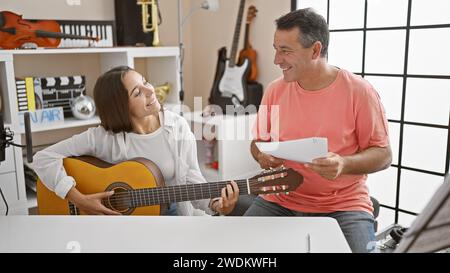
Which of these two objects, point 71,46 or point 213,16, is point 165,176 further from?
point 213,16

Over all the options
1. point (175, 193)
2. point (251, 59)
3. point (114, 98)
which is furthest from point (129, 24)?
point (175, 193)

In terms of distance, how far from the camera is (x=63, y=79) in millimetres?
2051

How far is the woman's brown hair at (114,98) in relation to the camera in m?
1.26

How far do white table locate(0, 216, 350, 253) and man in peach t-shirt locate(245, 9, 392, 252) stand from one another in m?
0.38

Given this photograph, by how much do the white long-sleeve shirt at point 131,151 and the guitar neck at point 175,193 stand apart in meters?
0.09

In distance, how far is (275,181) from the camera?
1.13 m

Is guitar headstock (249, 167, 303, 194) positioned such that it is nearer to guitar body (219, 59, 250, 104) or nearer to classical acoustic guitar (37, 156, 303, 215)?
classical acoustic guitar (37, 156, 303, 215)

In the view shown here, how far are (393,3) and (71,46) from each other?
1535 mm

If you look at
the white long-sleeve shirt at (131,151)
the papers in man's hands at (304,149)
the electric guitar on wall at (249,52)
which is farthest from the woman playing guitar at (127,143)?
the electric guitar on wall at (249,52)

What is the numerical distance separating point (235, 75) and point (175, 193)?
1.33 meters

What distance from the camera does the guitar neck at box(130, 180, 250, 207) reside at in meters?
1.15

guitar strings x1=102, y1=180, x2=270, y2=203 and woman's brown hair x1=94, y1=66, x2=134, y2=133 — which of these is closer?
guitar strings x1=102, y1=180, x2=270, y2=203

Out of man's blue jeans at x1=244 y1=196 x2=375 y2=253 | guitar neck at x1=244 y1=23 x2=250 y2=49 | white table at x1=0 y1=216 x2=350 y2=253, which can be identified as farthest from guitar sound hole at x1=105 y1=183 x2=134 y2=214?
guitar neck at x1=244 y1=23 x2=250 y2=49
